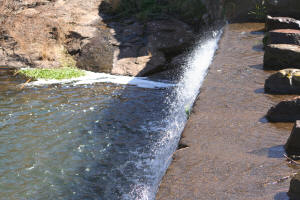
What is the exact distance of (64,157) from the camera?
5.21 metres

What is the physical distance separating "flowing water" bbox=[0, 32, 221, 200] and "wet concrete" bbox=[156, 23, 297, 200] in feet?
1.91

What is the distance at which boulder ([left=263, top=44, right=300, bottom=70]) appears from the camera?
528 centimetres

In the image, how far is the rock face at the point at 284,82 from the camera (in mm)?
4418

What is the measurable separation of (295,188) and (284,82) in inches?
89.3

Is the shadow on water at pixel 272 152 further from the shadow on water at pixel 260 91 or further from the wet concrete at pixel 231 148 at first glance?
the shadow on water at pixel 260 91

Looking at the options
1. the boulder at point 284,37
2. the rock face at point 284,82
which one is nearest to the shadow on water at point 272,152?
the rock face at point 284,82

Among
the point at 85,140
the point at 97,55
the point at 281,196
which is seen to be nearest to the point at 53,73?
the point at 97,55

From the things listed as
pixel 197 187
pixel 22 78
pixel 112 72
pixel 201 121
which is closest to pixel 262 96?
pixel 201 121

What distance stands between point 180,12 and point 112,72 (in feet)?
12.4

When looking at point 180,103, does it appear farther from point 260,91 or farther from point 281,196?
point 281,196

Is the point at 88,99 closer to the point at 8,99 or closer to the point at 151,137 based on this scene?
the point at 8,99

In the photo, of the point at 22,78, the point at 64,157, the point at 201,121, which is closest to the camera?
the point at 201,121

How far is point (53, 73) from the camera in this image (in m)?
9.41

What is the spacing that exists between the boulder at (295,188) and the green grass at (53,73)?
741 cm
